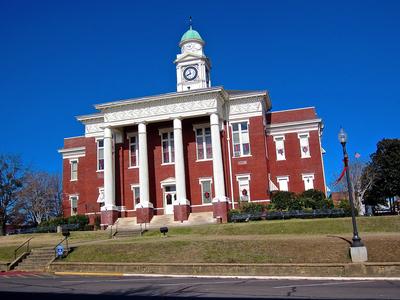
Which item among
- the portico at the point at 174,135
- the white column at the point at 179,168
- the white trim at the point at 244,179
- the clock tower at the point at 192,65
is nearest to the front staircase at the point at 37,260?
the portico at the point at 174,135

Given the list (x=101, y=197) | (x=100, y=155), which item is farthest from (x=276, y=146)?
(x=101, y=197)

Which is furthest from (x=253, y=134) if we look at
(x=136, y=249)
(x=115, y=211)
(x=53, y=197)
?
(x=53, y=197)

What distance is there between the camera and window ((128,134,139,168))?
45912 mm

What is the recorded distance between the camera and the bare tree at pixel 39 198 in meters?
64.4

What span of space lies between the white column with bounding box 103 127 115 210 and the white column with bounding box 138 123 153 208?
3279mm

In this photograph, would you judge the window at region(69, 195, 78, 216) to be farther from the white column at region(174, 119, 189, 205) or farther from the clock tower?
the clock tower

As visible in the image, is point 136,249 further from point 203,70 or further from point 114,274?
point 203,70

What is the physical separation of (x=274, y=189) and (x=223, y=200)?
615cm

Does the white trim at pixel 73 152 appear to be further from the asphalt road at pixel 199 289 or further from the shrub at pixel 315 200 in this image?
the asphalt road at pixel 199 289

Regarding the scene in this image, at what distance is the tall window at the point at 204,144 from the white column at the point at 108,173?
8.46m

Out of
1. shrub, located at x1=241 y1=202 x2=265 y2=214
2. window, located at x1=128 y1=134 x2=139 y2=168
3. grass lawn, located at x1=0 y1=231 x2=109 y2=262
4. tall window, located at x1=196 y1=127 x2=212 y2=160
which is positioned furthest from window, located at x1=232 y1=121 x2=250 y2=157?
A: grass lawn, located at x1=0 y1=231 x2=109 y2=262

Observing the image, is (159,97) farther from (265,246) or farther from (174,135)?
(265,246)

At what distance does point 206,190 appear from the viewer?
143 feet

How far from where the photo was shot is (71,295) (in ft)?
48.9
